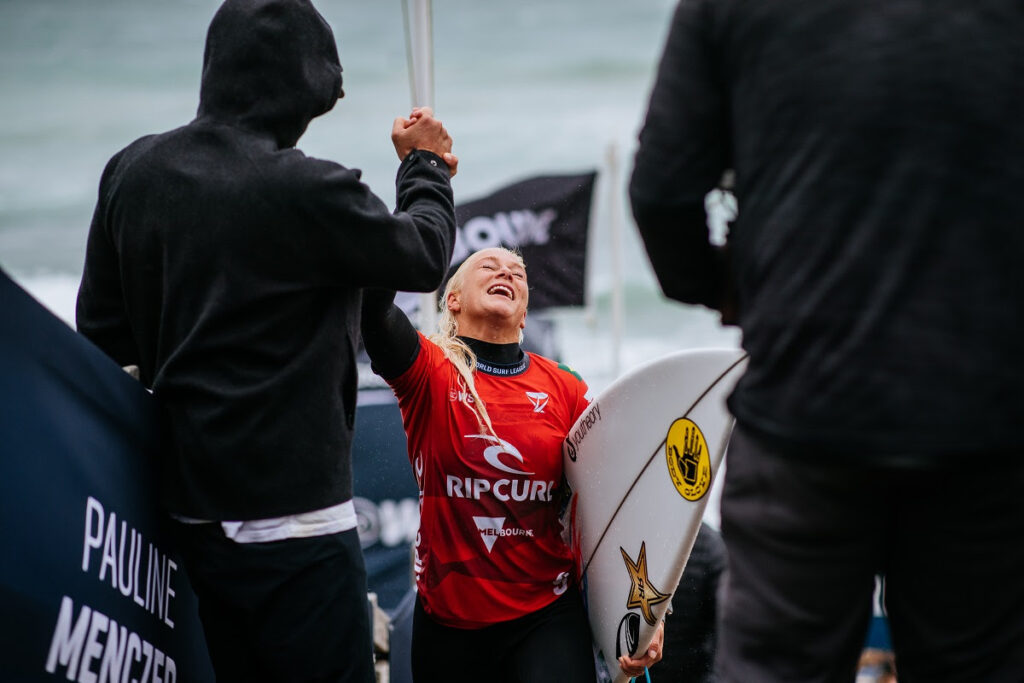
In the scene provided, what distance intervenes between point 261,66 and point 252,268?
13.7 inches

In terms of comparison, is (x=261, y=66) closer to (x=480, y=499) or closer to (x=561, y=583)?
(x=480, y=499)

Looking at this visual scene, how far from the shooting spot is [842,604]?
45.6 inches

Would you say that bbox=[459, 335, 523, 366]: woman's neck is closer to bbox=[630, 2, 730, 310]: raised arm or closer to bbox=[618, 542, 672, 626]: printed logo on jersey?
bbox=[618, 542, 672, 626]: printed logo on jersey

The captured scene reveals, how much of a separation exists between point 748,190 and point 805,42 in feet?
0.62

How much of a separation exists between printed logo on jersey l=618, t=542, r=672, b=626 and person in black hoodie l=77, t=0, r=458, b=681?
0.93 m

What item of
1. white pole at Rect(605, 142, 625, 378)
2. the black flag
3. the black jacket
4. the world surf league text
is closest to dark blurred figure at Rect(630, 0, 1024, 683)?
the black jacket

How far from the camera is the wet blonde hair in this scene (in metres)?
2.46

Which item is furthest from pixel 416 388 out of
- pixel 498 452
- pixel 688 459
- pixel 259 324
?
pixel 259 324

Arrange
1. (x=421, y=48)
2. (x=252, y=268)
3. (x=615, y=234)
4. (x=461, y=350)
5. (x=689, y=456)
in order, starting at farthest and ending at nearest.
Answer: (x=615, y=234), (x=421, y=48), (x=461, y=350), (x=689, y=456), (x=252, y=268)

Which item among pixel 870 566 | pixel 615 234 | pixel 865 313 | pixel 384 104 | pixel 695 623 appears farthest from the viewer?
pixel 384 104

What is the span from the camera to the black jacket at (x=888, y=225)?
41.0 inches

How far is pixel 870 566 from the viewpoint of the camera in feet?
3.84

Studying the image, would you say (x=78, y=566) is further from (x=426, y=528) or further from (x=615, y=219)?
(x=615, y=219)

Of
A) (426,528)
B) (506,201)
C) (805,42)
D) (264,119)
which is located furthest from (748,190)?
(506,201)
